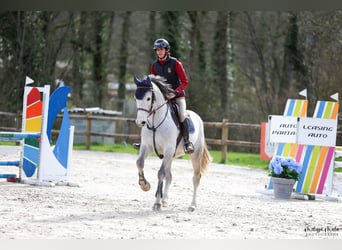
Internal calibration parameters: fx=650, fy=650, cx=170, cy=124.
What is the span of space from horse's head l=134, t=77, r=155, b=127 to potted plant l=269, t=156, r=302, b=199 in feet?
8.52

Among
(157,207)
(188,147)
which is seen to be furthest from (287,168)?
(157,207)

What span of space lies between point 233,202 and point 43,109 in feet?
9.45

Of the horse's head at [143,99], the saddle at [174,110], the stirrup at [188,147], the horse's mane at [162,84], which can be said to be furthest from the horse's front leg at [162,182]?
the horse's mane at [162,84]

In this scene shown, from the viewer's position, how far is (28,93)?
9.05 metres

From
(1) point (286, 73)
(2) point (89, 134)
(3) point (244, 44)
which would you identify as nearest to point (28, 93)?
(2) point (89, 134)

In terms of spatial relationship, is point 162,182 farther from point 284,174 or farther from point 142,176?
point 284,174

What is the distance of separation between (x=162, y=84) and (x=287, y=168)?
252 centimetres

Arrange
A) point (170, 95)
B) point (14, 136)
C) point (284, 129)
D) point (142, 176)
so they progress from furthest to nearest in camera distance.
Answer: point (284, 129)
point (14, 136)
point (170, 95)
point (142, 176)

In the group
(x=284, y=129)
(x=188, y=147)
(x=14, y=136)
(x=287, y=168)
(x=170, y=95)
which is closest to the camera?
(x=170, y=95)

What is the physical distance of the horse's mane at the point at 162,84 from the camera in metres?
7.22

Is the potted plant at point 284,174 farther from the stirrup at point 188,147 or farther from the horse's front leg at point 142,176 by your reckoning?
the horse's front leg at point 142,176

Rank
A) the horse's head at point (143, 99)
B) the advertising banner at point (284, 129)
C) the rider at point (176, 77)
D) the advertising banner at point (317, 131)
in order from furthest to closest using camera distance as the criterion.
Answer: the advertising banner at point (284, 129)
the advertising banner at point (317, 131)
the rider at point (176, 77)
the horse's head at point (143, 99)

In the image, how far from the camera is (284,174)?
8.81m

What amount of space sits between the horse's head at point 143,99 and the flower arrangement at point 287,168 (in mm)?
2582
